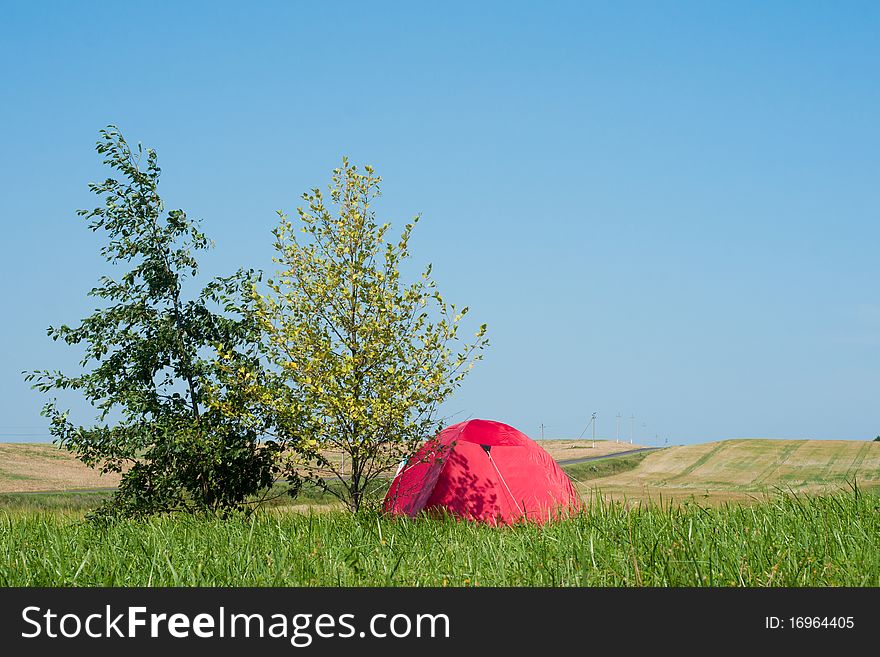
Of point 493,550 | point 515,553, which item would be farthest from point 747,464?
point 493,550

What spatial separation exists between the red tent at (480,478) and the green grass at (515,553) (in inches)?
125

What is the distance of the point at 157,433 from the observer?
501 inches

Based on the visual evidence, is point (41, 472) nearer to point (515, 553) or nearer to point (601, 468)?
point (601, 468)

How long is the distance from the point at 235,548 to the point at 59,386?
22.3 ft

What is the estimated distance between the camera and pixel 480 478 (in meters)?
13.5

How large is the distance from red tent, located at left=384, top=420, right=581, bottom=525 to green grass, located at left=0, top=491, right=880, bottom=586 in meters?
3.17

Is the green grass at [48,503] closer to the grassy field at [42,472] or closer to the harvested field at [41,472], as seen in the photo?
the grassy field at [42,472]

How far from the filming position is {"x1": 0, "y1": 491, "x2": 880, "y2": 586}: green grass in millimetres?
6297

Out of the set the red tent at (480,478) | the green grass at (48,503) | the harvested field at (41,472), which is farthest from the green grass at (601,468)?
the red tent at (480,478)

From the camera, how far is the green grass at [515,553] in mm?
6297

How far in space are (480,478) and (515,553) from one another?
608cm

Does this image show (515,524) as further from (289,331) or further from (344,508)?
(289,331)

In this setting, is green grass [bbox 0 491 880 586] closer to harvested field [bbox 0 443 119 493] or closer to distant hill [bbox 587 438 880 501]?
distant hill [bbox 587 438 880 501]

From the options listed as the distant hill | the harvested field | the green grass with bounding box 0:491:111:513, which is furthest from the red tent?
the harvested field
